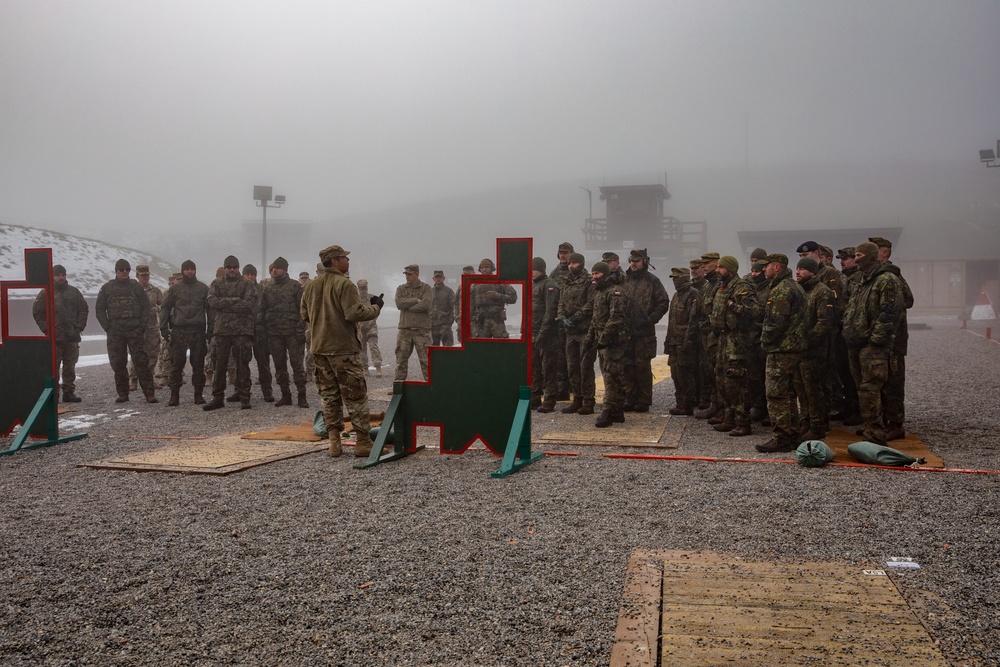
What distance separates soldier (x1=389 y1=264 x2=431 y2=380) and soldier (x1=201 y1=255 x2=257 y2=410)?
7.86 ft

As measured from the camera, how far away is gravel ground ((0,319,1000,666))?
3189 millimetres

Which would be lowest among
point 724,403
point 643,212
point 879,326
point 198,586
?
point 198,586

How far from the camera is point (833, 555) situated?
409 cm

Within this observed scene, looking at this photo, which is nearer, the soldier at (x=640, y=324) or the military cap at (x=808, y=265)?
the military cap at (x=808, y=265)

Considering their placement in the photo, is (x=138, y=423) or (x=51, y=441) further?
(x=138, y=423)

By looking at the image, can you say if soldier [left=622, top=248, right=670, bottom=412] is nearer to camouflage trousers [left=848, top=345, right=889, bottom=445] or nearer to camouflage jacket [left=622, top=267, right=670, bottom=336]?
camouflage jacket [left=622, top=267, right=670, bottom=336]

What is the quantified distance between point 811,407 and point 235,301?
7861mm

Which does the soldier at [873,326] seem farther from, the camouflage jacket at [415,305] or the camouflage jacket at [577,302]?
the camouflage jacket at [415,305]

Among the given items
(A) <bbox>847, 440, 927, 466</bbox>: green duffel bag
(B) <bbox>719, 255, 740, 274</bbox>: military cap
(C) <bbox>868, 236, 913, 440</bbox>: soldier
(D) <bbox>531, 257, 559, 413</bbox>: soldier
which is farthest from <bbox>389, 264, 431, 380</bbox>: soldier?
(A) <bbox>847, 440, 927, 466</bbox>: green duffel bag

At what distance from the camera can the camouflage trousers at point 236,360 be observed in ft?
36.3

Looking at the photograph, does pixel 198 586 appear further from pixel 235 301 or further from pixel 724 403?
pixel 235 301

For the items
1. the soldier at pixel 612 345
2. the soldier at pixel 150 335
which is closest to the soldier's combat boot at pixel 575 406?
the soldier at pixel 612 345

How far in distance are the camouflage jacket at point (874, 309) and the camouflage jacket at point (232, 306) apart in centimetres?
797

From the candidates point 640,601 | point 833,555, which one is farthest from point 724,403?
point 640,601
